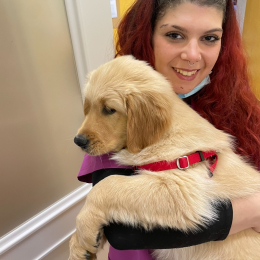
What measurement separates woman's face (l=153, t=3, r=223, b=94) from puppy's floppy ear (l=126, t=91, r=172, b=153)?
1.07 ft

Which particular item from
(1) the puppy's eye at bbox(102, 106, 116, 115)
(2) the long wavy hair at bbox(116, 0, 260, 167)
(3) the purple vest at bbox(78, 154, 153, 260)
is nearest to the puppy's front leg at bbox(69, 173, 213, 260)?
(3) the purple vest at bbox(78, 154, 153, 260)

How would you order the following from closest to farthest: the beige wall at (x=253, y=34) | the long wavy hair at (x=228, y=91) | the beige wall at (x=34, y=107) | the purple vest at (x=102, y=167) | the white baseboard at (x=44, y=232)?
1. the purple vest at (x=102, y=167)
2. the long wavy hair at (x=228, y=91)
3. the beige wall at (x=34, y=107)
4. the white baseboard at (x=44, y=232)
5. the beige wall at (x=253, y=34)

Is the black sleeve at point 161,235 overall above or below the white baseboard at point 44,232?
above

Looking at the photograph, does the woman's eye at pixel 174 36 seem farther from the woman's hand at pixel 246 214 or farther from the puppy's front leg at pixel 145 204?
the woman's hand at pixel 246 214

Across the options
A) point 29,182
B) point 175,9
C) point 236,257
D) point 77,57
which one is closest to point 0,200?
point 29,182

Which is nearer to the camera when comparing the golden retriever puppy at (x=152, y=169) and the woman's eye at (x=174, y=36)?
the golden retriever puppy at (x=152, y=169)

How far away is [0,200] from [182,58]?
1594mm

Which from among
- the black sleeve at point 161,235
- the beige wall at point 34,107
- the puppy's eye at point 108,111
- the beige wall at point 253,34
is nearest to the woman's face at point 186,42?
the puppy's eye at point 108,111

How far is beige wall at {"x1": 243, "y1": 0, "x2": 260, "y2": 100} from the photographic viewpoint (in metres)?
2.72

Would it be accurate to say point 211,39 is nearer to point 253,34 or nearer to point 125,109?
point 125,109

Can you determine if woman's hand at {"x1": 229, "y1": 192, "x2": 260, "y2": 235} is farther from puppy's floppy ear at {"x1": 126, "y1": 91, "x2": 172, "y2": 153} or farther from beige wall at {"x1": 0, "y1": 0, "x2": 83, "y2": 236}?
beige wall at {"x1": 0, "y1": 0, "x2": 83, "y2": 236}

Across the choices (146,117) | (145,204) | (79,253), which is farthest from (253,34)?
(79,253)

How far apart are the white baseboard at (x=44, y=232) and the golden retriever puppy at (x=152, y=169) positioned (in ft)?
3.50

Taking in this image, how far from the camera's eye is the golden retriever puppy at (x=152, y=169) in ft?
2.65
